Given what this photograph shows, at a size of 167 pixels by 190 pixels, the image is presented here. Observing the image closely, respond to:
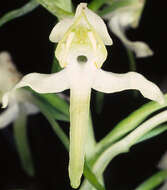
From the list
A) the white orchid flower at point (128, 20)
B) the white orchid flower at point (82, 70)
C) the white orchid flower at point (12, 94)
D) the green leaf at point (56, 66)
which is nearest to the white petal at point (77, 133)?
the white orchid flower at point (82, 70)

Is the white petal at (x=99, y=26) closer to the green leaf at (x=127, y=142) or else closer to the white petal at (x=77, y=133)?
the white petal at (x=77, y=133)

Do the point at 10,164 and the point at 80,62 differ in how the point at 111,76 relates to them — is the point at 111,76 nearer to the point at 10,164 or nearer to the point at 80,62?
the point at 80,62

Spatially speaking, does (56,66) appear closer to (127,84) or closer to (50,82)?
(50,82)

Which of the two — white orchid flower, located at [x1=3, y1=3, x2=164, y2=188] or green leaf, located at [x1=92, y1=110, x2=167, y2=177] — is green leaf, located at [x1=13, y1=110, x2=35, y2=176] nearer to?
green leaf, located at [x1=92, y1=110, x2=167, y2=177]

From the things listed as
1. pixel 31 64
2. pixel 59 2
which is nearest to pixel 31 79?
pixel 59 2

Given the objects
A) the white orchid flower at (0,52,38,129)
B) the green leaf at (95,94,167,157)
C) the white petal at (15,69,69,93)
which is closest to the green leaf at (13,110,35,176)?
the white orchid flower at (0,52,38,129)

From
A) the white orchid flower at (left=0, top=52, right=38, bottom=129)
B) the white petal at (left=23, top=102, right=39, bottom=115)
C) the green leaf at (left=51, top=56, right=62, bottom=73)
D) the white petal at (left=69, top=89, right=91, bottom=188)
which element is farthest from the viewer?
the white petal at (left=23, top=102, right=39, bottom=115)
